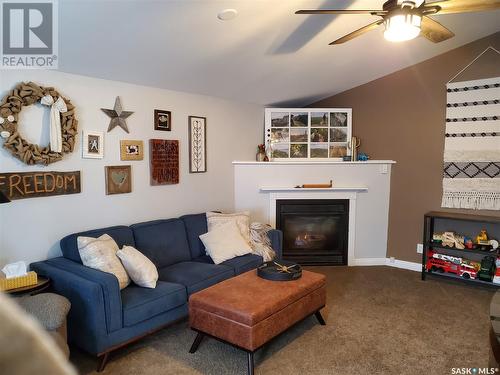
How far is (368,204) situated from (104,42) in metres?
3.65

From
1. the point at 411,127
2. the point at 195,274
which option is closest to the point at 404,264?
the point at 411,127

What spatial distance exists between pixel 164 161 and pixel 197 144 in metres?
0.53

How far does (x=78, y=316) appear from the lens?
2.40m

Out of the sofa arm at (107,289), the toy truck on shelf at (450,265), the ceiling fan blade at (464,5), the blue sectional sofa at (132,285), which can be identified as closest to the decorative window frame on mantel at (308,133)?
the toy truck on shelf at (450,265)

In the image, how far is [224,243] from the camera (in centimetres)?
365

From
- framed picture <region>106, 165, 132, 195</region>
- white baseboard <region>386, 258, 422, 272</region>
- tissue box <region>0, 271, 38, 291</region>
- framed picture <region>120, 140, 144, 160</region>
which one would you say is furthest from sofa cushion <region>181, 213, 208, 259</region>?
white baseboard <region>386, 258, 422, 272</region>

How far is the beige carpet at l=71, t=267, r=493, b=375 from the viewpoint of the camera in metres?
2.43

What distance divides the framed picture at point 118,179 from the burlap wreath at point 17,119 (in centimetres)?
49

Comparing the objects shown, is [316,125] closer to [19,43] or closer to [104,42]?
[104,42]

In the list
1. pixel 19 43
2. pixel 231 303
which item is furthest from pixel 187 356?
pixel 19 43

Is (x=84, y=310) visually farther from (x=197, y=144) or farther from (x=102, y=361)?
(x=197, y=144)

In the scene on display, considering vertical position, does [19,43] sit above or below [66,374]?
above

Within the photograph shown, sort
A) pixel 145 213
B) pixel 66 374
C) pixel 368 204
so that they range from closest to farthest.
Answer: pixel 66 374
pixel 145 213
pixel 368 204

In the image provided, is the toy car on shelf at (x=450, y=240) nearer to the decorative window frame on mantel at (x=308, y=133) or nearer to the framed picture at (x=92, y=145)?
the decorative window frame on mantel at (x=308, y=133)
